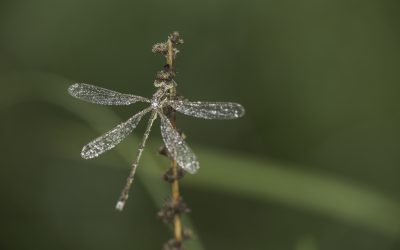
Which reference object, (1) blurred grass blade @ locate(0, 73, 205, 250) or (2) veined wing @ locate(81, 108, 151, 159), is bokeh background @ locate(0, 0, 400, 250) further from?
(2) veined wing @ locate(81, 108, 151, 159)

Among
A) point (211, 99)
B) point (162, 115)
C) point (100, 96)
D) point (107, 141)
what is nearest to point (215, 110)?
point (162, 115)

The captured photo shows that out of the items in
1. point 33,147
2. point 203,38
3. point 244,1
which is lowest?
point 33,147

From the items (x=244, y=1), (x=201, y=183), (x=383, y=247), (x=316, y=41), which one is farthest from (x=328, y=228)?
(x=244, y=1)

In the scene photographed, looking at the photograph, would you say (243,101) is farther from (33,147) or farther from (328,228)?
(33,147)

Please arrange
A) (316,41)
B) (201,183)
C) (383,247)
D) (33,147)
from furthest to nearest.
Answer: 1. (316,41)
2. (33,147)
3. (383,247)
4. (201,183)

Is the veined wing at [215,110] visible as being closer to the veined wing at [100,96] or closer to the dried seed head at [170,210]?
the veined wing at [100,96]

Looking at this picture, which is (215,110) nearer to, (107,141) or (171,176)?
(107,141)

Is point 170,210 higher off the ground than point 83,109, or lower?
lower
